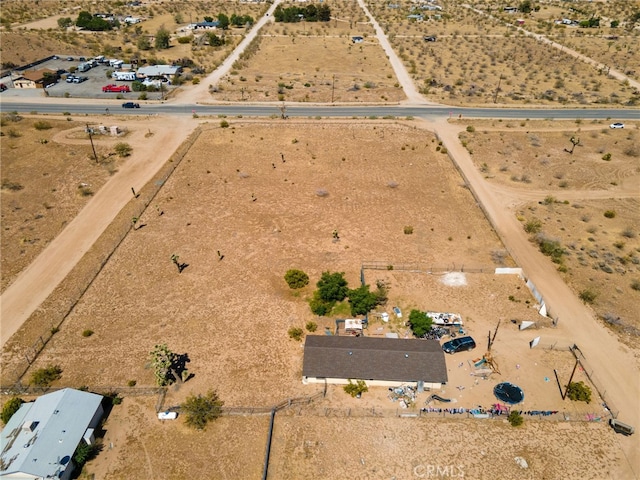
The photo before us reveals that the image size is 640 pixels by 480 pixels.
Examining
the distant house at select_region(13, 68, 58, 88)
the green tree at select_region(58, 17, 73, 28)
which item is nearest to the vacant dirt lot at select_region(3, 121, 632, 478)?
the distant house at select_region(13, 68, 58, 88)

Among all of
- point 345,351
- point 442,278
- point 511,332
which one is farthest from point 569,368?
point 345,351

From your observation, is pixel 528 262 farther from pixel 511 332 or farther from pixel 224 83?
pixel 224 83

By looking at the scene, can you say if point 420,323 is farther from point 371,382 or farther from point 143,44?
point 143,44

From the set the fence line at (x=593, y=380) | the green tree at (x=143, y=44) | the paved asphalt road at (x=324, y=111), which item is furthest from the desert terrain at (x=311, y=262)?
the green tree at (x=143, y=44)

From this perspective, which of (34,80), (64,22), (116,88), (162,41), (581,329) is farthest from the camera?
(64,22)

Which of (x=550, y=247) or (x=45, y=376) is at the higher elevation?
(x=550, y=247)

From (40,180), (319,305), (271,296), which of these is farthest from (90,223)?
(319,305)
